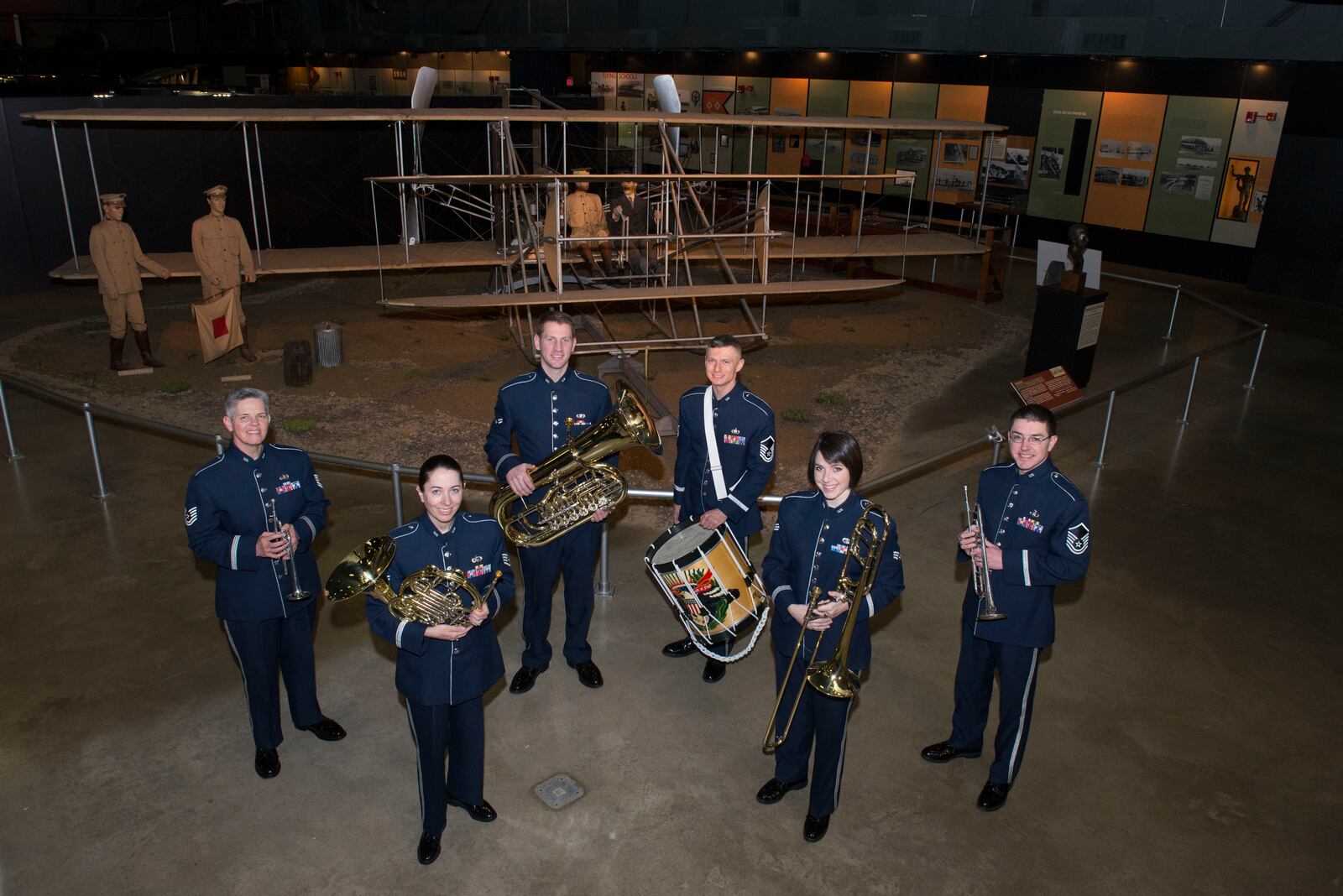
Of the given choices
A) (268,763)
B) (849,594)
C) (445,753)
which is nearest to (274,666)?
(268,763)

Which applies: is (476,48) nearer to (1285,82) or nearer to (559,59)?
(559,59)

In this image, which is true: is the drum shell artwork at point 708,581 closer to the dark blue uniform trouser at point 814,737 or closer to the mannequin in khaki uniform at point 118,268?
the dark blue uniform trouser at point 814,737

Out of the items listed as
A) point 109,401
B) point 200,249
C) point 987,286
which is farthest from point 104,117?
point 987,286

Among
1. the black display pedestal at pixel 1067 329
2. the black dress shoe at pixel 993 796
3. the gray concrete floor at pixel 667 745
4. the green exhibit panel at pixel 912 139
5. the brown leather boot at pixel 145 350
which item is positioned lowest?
the gray concrete floor at pixel 667 745

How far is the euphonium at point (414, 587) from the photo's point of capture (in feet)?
13.0

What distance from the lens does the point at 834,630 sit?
442cm

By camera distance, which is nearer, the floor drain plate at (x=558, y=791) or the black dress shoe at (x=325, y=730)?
the floor drain plate at (x=558, y=791)

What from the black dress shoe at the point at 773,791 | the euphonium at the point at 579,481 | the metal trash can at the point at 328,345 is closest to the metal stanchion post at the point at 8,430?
the metal trash can at the point at 328,345

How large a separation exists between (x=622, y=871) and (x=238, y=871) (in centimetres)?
174

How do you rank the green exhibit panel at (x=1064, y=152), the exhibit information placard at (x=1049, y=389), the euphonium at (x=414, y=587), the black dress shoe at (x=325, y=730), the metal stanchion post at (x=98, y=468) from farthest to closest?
1. the green exhibit panel at (x=1064, y=152)
2. the exhibit information placard at (x=1049, y=389)
3. the metal stanchion post at (x=98, y=468)
4. the black dress shoe at (x=325, y=730)
5. the euphonium at (x=414, y=587)

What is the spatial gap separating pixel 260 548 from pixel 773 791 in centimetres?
278

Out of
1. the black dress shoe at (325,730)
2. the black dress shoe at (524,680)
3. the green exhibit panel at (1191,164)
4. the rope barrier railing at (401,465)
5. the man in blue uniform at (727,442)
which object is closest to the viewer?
the black dress shoe at (325,730)

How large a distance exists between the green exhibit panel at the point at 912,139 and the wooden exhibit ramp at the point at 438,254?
8215 mm

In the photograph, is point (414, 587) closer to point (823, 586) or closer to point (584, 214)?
point (823, 586)
